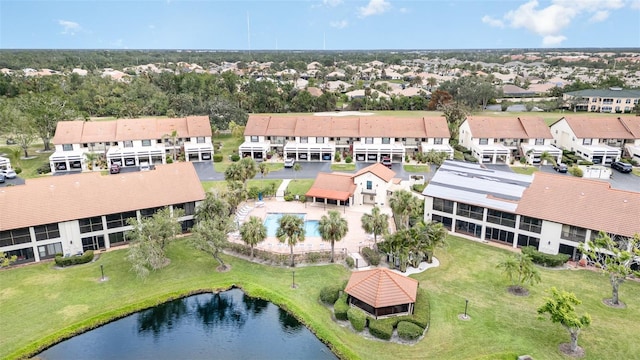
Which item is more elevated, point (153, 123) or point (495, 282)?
point (153, 123)

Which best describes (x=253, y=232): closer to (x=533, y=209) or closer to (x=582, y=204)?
(x=533, y=209)

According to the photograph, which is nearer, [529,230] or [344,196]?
[529,230]

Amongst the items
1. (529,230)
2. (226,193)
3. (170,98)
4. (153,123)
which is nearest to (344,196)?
(226,193)

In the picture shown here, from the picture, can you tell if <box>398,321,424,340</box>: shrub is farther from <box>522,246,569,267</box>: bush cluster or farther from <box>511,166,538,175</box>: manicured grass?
<box>511,166,538,175</box>: manicured grass

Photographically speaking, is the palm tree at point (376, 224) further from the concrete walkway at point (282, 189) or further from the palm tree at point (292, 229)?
Result: the concrete walkway at point (282, 189)

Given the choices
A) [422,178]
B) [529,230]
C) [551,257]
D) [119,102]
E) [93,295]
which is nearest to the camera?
[93,295]

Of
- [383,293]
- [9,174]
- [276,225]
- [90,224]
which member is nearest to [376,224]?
[383,293]

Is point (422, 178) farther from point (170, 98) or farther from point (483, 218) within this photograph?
point (170, 98)
